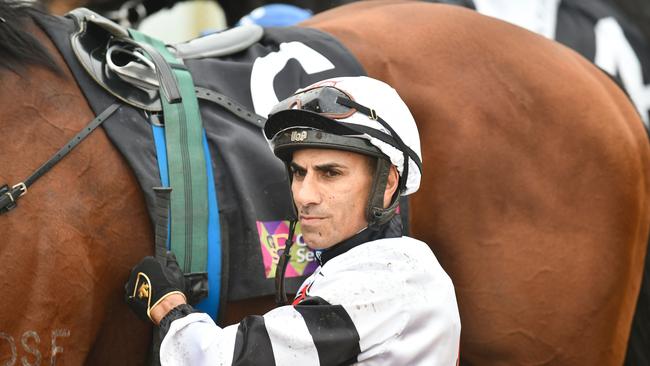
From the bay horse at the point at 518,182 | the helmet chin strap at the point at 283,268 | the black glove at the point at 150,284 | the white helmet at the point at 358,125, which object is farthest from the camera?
the bay horse at the point at 518,182

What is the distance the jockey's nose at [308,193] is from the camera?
7.06ft

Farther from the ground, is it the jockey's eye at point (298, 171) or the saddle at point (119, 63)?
the saddle at point (119, 63)

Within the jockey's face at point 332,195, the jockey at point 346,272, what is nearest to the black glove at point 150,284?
the jockey at point 346,272

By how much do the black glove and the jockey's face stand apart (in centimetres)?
39

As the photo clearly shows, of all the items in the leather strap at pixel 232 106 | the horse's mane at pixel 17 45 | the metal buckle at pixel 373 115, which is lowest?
the leather strap at pixel 232 106

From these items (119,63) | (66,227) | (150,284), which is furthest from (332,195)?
(119,63)

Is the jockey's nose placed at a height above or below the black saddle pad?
above

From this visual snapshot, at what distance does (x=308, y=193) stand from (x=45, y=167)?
2.52ft

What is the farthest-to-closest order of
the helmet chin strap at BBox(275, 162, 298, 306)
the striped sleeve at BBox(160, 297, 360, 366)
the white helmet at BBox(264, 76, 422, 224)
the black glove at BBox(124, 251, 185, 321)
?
the helmet chin strap at BBox(275, 162, 298, 306) → the black glove at BBox(124, 251, 185, 321) → the white helmet at BBox(264, 76, 422, 224) → the striped sleeve at BBox(160, 297, 360, 366)

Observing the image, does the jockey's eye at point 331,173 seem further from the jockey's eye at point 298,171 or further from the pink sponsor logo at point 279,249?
the pink sponsor logo at point 279,249

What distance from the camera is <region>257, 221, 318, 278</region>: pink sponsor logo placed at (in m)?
2.74

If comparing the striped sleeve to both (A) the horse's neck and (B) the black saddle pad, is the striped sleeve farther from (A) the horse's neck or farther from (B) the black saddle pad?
(B) the black saddle pad

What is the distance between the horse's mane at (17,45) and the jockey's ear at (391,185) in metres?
1.03

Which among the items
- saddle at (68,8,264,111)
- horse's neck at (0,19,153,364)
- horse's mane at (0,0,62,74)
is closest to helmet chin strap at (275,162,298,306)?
horse's neck at (0,19,153,364)
